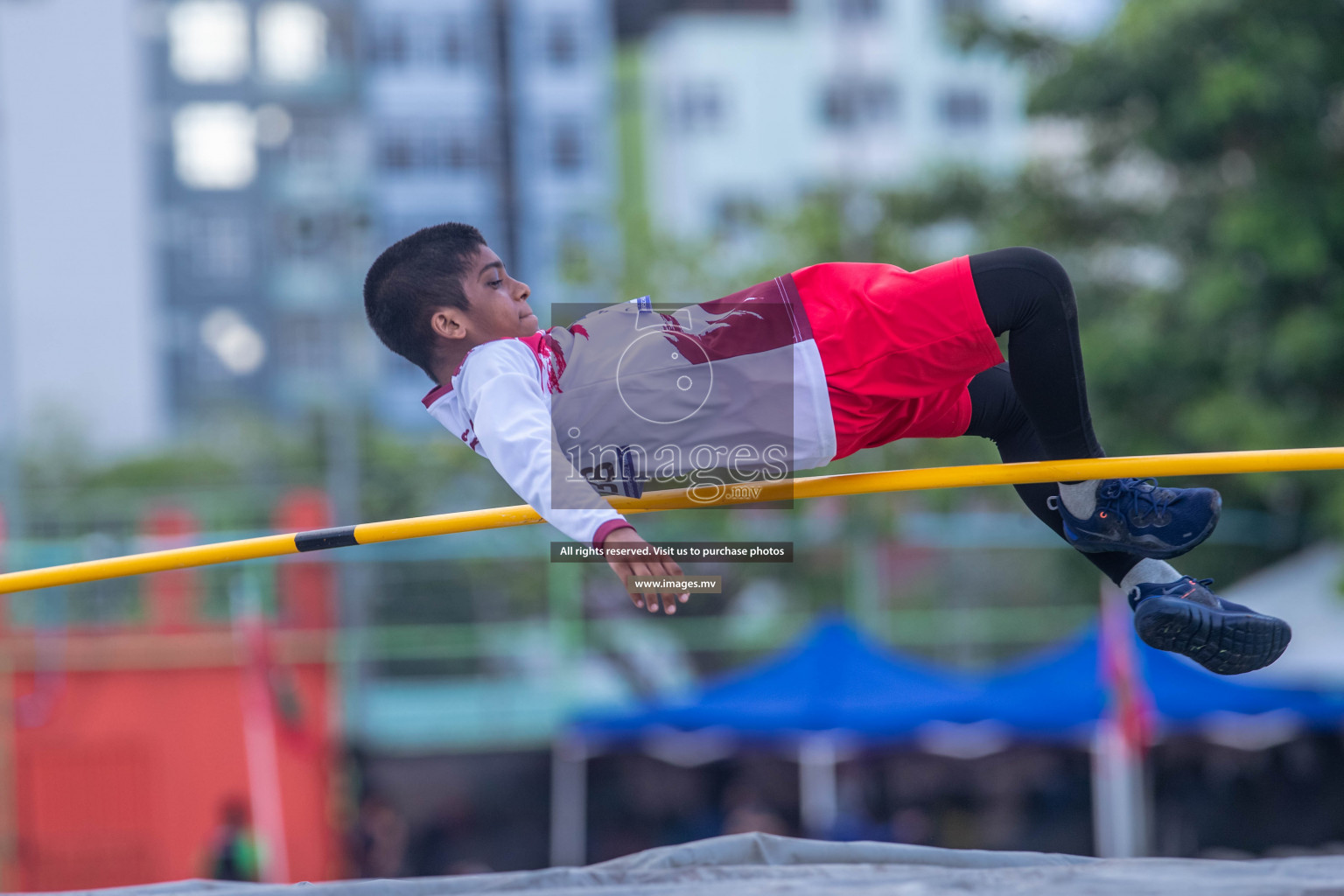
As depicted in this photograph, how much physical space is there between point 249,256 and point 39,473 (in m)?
7.13

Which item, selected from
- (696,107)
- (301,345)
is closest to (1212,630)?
(696,107)

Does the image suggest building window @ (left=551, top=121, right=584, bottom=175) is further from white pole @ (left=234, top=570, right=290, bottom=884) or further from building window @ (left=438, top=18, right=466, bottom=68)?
white pole @ (left=234, top=570, right=290, bottom=884)

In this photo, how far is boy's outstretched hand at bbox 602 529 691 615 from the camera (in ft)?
9.05

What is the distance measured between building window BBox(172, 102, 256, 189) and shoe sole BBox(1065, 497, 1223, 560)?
29.8 meters

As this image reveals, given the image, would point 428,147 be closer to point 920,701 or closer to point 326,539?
point 920,701

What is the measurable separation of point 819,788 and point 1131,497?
6.61 m

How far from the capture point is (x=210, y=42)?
99.1ft

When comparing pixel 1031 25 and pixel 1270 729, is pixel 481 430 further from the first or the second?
pixel 1270 729

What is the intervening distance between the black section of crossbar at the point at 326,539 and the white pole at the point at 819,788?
19.0 feet

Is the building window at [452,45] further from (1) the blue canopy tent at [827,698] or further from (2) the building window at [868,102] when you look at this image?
(1) the blue canopy tent at [827,698]

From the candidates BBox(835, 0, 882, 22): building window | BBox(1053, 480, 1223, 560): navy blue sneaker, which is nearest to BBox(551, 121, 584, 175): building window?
BBox(835, 0, 882, 22): building window

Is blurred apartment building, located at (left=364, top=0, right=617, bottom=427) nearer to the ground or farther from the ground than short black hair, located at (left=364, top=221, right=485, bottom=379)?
farther from the ground

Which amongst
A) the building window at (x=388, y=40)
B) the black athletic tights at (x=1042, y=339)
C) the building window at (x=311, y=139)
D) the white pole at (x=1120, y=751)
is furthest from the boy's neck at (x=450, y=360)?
the building window at (x=388, y=40)

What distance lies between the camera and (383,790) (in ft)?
37.3
